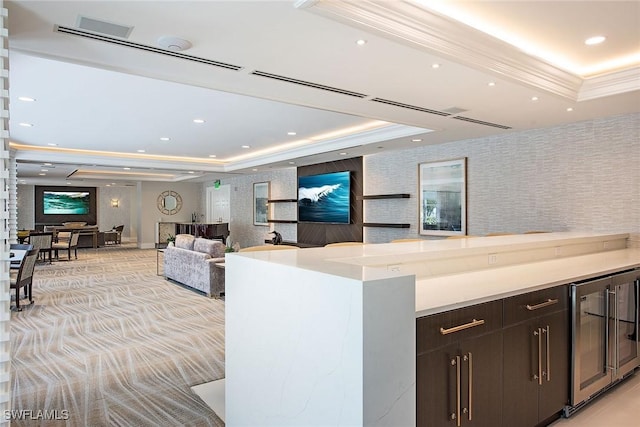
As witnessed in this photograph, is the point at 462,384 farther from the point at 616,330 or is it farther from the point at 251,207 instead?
the point at 251,207

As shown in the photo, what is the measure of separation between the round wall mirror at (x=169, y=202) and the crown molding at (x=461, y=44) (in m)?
14.4

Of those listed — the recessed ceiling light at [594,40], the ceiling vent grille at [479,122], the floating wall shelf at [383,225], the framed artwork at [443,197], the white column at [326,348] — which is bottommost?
the white column at [326,348]

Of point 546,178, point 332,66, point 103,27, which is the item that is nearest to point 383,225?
point 546,178

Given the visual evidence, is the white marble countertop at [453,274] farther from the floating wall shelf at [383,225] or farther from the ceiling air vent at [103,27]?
the floating wall shelf at [383,225]

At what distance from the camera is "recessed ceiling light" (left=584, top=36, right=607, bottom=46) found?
3.34 m

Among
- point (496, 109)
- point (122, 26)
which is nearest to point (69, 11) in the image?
point (122, 26)

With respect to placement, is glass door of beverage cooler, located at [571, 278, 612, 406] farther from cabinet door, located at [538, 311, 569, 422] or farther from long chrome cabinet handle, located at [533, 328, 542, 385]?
long chrome cabinet handle, located at [533, 328, 542, 385]

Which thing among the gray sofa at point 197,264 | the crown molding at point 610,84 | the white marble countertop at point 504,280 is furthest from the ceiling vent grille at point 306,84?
the gray sofa at point 197,264

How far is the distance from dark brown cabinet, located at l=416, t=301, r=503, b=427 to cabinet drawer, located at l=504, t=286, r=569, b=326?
0.10 metres

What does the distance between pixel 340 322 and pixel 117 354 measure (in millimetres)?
3234

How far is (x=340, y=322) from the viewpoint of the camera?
5.15ft

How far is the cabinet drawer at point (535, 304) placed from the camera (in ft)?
7.42

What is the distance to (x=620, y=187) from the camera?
4.79 m

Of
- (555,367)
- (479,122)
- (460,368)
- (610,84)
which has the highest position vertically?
(610,84)
